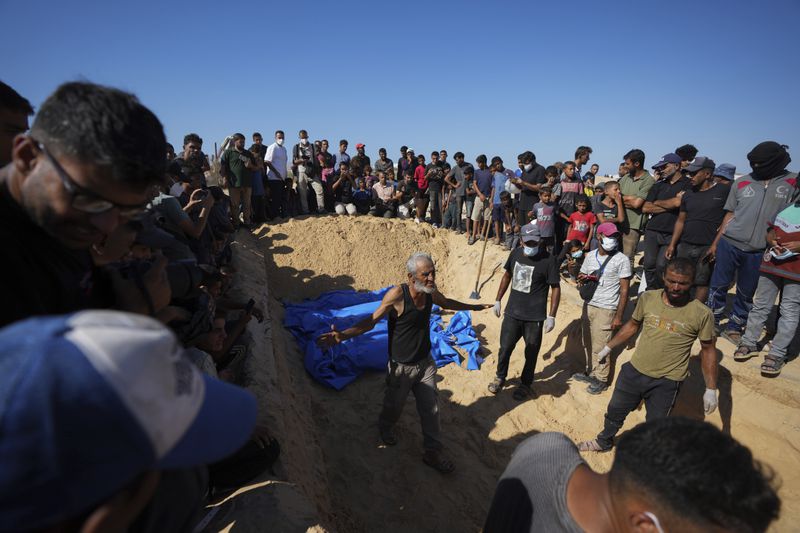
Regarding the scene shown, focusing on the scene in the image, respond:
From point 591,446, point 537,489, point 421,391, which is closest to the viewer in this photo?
point 537,489

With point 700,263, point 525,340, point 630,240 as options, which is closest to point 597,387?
point 525,340

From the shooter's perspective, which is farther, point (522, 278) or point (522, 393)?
point (522, 393)

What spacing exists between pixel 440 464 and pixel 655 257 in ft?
15.2

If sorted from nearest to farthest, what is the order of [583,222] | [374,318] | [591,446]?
[374,318]
[591,446]
[583,222]

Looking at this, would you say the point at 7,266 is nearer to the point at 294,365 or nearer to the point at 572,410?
the point at 294,365

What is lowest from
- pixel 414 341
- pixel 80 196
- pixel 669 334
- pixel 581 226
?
pixel 414 341

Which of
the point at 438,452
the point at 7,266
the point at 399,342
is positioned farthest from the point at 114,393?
the point at 438,452

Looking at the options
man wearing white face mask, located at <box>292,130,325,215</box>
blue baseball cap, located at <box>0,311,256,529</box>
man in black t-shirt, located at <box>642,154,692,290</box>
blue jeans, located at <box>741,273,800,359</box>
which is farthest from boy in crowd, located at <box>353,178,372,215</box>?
blue baseball cap, located at <box>0,311,256,529</box>

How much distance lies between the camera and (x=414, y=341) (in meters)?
3.75

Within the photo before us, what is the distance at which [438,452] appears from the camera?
4.03 m

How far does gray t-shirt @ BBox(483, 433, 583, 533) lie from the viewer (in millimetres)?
1289

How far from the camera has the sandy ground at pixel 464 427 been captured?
3479 mm

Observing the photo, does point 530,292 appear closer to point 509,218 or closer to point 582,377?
point 582,377

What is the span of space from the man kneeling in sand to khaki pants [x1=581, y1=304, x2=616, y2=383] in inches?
85.1
